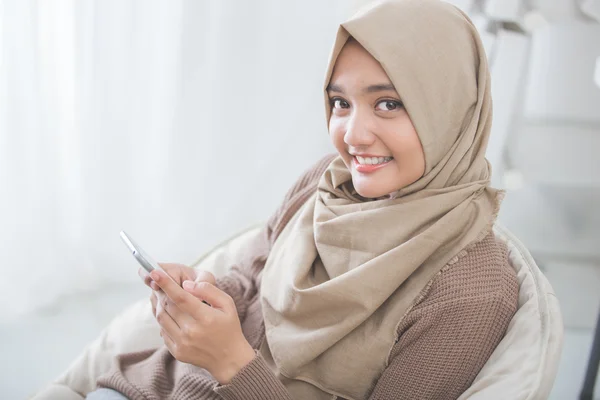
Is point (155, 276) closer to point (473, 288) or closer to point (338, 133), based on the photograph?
point (338, 133)

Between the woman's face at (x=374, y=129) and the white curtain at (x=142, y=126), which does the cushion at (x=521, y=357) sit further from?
the white curtain at (x=142, y=126)

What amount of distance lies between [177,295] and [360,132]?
0.38 m

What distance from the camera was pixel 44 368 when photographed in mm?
2186

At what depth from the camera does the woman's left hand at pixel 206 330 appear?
3.77ft

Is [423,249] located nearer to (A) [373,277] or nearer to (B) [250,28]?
(A) [373,277]

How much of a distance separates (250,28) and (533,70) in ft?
3.23

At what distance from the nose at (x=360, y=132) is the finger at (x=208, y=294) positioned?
1.05ft

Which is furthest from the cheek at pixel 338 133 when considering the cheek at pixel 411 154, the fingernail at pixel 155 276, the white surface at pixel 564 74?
the white surface at pixel 564 74

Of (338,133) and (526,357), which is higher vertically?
(338,133)

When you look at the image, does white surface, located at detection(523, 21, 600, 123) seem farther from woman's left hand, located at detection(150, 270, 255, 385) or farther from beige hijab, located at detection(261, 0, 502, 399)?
woman's left hand, located at detection(150, 270, 255, 385)

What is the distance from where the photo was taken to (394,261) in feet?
3.80

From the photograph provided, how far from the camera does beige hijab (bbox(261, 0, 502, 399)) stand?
115cm

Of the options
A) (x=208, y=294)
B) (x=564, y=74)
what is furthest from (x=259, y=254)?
(x=564, y=74)

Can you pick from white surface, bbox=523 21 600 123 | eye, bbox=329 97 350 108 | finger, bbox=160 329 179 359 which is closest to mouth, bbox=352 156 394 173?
eye, bbox=329 97 350 108
